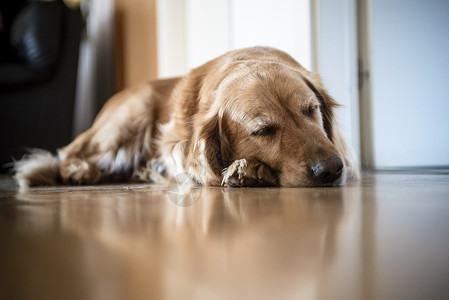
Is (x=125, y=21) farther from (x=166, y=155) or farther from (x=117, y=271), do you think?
(x=117, y=271)

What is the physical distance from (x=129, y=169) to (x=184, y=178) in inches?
19.6

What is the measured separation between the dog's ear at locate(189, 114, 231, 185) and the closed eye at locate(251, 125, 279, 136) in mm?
150

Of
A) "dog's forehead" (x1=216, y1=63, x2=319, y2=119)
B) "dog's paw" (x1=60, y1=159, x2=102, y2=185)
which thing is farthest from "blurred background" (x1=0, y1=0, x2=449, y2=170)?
"dog's paw" (x1=60, y1=159, x2=102, y2=185)

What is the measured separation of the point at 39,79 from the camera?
316cm

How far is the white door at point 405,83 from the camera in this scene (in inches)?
78.4

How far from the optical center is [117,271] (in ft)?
1.04

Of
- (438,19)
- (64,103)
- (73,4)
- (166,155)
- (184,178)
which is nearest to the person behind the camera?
(184,178)

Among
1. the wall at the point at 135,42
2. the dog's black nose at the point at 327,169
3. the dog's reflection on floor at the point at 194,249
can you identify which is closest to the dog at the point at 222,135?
the dog's black nose at the point at 327,169

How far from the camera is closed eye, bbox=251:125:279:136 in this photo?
1324 millimetres

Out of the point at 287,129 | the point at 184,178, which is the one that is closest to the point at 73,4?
the point at 184,178

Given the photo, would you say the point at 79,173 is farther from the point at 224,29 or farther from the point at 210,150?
the point at 224,29

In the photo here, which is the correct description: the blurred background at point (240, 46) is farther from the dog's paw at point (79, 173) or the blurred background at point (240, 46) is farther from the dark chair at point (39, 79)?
the dog's paw at point (79, 173)

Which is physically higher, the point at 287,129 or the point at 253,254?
the point at 287,129

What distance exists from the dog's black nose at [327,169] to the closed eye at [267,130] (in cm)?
20
